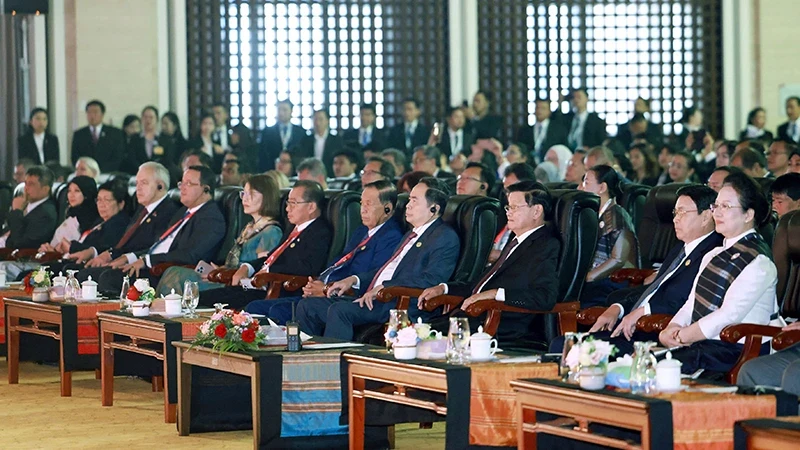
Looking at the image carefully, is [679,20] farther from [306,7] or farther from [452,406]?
[452,406]

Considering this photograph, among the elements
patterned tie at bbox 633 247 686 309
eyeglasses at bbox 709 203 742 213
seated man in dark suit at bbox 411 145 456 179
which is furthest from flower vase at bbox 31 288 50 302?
seated man in dark suit at bbox 411 145 456 179

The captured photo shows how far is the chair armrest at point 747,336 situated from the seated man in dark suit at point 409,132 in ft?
31.9

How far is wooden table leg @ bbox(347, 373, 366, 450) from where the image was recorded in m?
5.48

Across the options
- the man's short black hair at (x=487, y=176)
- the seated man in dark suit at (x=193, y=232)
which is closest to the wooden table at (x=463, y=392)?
the man's short black hair at (x=487, y=176)

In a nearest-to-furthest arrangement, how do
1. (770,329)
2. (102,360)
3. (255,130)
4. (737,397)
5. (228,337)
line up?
(737,397) < (770,329) < (228,337) < (102,360) < (255,130)

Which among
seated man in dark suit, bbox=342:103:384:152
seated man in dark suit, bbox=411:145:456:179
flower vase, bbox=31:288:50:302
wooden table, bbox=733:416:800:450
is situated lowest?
wooden table, bbox=733:416:800:450

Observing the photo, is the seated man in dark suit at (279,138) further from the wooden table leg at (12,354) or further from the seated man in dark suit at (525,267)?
the seated man in dark suit at (525,267)

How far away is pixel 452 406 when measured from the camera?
496 centimetres

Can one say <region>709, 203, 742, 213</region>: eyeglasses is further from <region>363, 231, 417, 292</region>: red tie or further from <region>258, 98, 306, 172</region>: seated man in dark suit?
<region>258, 98, 306, 172</region>: seated man in dark suit

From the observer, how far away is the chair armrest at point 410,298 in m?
6.77

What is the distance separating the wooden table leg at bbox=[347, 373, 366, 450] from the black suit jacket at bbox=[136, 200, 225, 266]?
357 cm

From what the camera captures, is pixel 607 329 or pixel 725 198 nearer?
pixel 725 198

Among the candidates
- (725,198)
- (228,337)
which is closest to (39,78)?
(228,337)

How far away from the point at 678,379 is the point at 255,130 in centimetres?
1219
